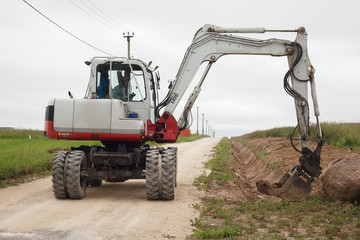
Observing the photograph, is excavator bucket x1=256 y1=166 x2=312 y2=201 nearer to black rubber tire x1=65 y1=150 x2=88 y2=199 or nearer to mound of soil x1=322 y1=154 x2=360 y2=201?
mound of soil x1=322 y1=154 x2=360 y2=201

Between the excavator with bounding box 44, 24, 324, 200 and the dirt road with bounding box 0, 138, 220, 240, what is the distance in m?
0.56

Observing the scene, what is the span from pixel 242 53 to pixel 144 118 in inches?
131

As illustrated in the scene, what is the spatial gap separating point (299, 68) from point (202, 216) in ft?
16.4

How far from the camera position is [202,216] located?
791 centimetres

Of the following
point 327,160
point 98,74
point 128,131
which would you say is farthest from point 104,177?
point 327,160

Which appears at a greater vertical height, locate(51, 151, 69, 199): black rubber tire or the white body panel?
the white body panel

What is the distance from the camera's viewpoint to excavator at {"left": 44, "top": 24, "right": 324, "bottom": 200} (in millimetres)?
9445

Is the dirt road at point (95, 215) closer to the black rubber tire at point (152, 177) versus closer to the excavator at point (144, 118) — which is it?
the black rubber tire at point (152, 177)

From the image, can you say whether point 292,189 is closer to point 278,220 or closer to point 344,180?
point 344,180

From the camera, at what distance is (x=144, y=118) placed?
1046cm

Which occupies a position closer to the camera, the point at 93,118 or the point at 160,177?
the point at 160,177

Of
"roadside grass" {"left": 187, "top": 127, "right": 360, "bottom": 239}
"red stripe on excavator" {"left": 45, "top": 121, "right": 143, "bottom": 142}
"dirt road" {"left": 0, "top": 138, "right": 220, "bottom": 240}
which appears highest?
"red stripe on excavator" {"left": 45, "top": 121, "right": 143, "bottom": 142}

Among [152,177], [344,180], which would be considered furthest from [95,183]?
[344,180]

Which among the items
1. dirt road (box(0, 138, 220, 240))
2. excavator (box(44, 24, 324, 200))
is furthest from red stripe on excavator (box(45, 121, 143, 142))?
dirt road (box(0, 138, 220, 240))
